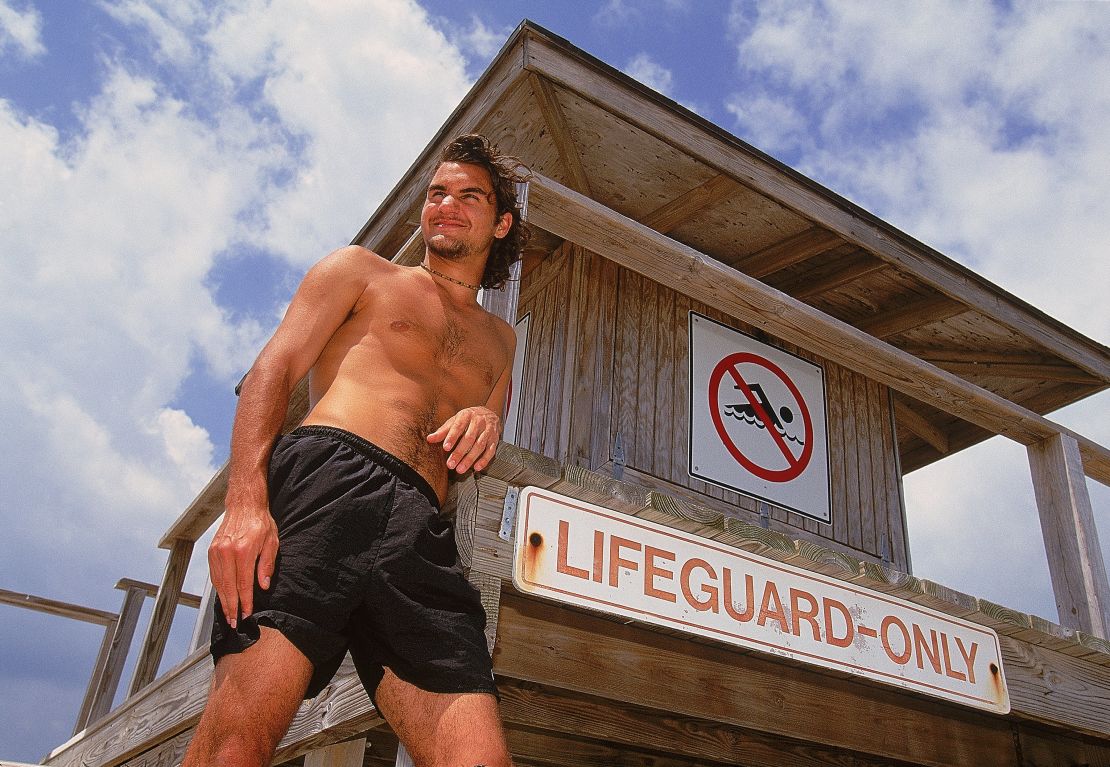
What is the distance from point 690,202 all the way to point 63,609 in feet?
20.8

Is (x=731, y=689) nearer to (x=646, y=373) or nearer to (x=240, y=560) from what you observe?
(x=240, y=560)

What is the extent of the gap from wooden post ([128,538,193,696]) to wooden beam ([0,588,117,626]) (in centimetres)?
131

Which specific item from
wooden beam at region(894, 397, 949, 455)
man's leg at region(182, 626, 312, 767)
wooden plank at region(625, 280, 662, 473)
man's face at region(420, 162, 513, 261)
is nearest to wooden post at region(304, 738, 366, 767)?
man's leg at region(182, 626, 312, 767)

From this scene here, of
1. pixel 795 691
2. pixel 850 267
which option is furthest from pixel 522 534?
pixel 850 267

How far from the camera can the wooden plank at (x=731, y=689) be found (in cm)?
309

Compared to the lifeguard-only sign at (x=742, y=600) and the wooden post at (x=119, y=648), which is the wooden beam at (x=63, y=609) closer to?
the wooden post at (x=119, y=648)

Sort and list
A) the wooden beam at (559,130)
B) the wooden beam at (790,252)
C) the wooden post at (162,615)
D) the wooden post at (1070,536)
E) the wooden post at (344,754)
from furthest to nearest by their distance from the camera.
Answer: the wooden post at (162,615) → the wooden beam at (790,252) → the wooden beam at (559,130) → the wooden post at (1070,536) → the wooden post at (344,754)

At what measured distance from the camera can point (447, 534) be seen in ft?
7.92

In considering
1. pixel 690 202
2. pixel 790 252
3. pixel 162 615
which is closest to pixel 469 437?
pixel 690 202

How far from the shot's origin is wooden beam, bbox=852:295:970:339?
7.02m

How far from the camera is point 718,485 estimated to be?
6.34 metres

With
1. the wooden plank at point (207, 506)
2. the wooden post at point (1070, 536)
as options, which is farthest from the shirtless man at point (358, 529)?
the wooden post at point (1070, 536)

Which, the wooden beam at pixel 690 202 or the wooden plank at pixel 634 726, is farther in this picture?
the wooden beam at pixel 690 202

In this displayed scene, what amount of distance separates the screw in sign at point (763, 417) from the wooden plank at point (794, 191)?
4.37ft
